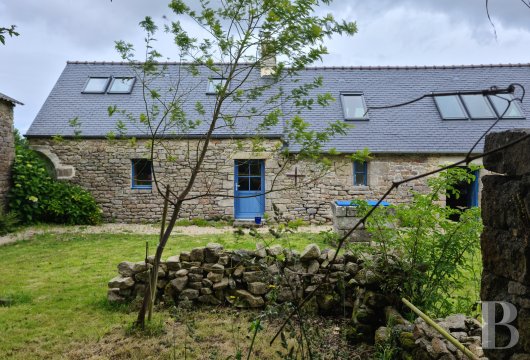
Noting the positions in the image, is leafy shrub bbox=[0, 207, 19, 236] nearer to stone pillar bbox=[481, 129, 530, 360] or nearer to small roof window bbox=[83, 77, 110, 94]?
small roof window bbox=[83, 77, 110, 94]

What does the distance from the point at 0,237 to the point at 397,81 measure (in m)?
12.5

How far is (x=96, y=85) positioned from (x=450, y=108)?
38.1 ft

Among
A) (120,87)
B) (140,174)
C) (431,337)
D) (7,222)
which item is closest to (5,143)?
(7,222)

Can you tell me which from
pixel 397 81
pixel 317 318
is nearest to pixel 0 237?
pixel 317 318

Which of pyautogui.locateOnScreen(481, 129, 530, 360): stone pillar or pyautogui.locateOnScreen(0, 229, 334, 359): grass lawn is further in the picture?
pyautogui.locateOnScreen(0, 229, 334, 359): grass lawn

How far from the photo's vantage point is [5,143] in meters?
11.0

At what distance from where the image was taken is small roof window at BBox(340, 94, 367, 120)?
42.2 ft

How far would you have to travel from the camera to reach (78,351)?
3754 millimetres

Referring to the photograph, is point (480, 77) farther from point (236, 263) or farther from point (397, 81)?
point (236, 263)

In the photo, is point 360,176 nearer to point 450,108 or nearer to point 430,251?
point 450,108

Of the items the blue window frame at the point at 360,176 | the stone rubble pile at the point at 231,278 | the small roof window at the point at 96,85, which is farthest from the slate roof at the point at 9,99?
the blue window frame at the point at 360,176

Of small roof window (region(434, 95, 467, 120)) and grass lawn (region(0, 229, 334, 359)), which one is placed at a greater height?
small roof window (region(434, 95, 467, 120))
